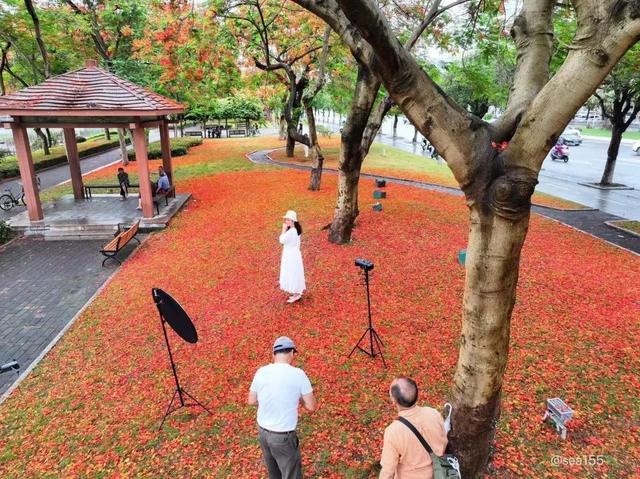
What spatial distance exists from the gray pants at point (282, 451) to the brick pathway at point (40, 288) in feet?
15.7

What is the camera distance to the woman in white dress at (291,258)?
7.61 m

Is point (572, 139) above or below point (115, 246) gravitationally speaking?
above

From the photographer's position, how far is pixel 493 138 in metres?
3.76

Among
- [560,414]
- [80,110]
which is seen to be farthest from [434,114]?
[80,110]

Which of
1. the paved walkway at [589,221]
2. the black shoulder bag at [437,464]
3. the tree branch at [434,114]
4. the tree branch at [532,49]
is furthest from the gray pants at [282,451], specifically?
the paved walkway at [589,221]

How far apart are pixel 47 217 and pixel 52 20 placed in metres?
12.3

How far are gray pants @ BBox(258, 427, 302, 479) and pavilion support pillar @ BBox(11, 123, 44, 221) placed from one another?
1317 cm

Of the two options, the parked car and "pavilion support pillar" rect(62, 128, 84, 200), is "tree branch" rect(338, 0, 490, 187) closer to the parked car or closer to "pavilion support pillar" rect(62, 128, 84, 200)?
"pavilion support pillar" rect(62, 128, 84, 200)

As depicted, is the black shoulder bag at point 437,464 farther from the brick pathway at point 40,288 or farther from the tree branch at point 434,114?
the brick pathway at point 40,288

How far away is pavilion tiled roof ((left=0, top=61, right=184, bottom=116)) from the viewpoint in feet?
40.3

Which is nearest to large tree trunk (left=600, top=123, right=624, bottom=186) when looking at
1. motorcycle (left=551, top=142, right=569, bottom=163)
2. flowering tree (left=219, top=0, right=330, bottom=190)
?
motorcycle (left=551, top=142, right=569, bottom=163)

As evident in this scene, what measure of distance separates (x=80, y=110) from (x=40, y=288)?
584 cm

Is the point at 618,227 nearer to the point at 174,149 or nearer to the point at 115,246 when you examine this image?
the point at 115,246

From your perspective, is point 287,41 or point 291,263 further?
point 287,41
